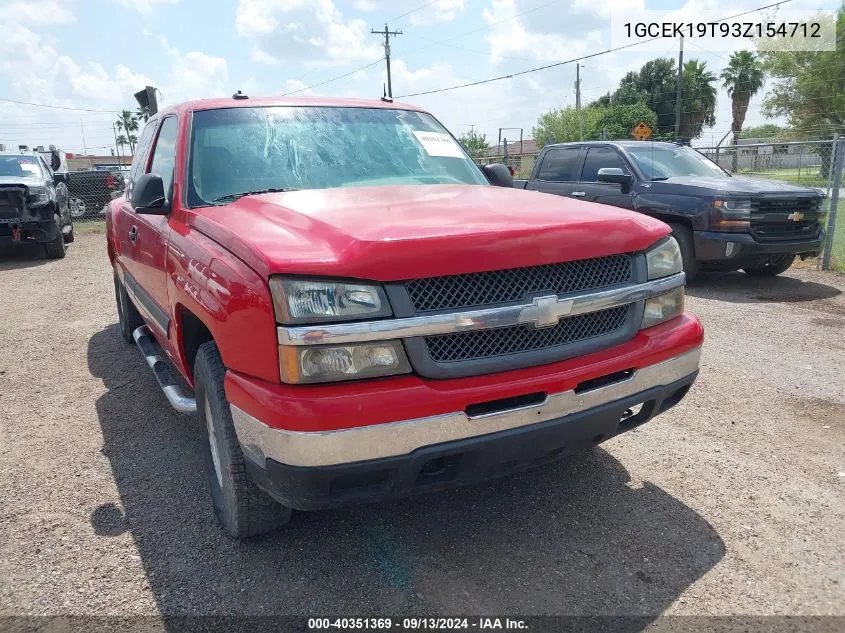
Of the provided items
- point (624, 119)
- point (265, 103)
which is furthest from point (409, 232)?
point (624, 119)

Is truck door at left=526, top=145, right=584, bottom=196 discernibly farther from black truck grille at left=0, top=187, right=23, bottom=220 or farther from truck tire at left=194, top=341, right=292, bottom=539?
black truck grille at left=0, top=187, right=23, bottom=220

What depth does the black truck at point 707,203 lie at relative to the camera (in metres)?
7.38

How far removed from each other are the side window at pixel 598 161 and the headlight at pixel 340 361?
7338 millimetres

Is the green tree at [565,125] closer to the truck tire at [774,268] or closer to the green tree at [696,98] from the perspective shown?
the green tree at [696,98]

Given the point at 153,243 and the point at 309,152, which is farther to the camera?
the point at 153,243

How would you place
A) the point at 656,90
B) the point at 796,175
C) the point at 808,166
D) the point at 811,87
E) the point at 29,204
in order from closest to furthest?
the point at 29,204 < the point at 808,166 < the point at 796,175 < the point at 811,87 < the point at 656,90

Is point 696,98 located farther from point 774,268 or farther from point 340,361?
point 340,361

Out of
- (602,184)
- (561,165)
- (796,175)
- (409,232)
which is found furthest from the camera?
(796,175)

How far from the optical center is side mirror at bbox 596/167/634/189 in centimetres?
807

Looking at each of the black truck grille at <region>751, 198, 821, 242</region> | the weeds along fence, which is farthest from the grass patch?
the black truck grille at <region>751, 198, 821, 242</region>

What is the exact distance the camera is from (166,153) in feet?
12.4

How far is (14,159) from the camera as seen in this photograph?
11805 mm

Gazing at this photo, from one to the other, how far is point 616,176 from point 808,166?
563 centimetres

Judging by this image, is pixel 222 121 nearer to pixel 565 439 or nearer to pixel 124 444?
pixel 124 444
